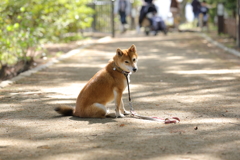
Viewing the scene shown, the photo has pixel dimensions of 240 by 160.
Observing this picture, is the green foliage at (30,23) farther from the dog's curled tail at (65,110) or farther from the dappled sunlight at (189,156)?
the dappled sunlight at (189,156)

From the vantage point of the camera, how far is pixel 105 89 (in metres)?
6.33

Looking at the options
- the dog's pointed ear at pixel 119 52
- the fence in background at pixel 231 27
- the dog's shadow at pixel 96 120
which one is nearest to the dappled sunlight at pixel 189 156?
the dog's shadow at pixel 96 120

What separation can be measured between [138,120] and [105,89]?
2.09 feet

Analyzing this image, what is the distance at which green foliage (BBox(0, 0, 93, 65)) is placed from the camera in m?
11.8

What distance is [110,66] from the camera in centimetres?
656

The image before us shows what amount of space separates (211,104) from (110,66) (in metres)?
1.85

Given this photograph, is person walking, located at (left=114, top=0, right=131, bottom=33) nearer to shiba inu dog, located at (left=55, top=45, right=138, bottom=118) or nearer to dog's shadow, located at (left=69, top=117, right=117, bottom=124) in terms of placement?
shiba inu dog, located at (left=55, top=45, right=138, bottom=118)

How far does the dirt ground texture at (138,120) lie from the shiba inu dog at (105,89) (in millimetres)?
143

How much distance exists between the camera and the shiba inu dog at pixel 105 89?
629 centimetres

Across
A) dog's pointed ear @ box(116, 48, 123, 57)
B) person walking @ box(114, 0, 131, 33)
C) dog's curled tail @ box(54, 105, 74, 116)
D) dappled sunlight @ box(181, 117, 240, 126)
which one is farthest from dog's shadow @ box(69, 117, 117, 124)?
person walking @ box(114, 0, 131, 33)

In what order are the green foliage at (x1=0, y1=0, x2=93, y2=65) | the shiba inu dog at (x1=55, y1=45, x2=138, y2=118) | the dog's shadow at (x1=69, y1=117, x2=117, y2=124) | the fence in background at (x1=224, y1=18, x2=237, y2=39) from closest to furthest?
the dog's shadow at (x1=69, y1=117, x2=117, y2=124)
the shiba inu dog at (x1=55, y1=45, x2=138, y2=118)
the green foliage at (x1=0, y1=0, x2=93, y2=65)
the fence in background at (x1=224, y1=18, x2=237, y2=39)

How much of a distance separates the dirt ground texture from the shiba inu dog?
14 cm

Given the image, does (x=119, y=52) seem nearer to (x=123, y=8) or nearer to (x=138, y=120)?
(x=138, y=120)

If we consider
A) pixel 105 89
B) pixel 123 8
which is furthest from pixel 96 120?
pixel 123 8
